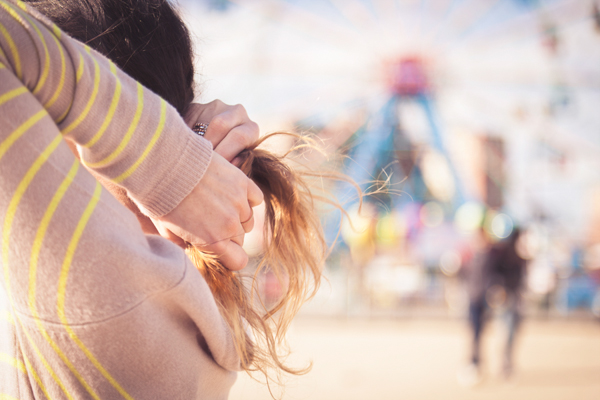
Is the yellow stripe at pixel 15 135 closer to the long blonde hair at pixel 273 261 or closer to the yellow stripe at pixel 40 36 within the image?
the yellow stripe at pixel 40 36

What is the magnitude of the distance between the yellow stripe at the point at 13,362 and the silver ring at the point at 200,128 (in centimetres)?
44

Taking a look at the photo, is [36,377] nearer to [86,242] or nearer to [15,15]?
[86,242]

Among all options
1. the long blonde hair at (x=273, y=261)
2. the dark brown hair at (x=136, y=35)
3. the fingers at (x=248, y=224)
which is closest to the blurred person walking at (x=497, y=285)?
the long blonde hair at (x=273, y=261)

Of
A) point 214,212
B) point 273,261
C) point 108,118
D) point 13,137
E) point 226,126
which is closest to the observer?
point 13,137

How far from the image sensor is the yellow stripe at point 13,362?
63cm

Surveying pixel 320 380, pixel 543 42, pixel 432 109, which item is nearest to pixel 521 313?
pixel 320 380

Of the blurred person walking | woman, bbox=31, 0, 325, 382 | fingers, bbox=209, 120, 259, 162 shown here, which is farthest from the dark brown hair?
the blurred person walking

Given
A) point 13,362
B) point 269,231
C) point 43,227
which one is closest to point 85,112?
point 43,227

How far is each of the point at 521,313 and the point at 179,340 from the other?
181 inches

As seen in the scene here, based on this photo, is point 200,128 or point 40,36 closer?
point 40,36

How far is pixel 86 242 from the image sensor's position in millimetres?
517

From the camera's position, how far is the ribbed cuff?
68 cm

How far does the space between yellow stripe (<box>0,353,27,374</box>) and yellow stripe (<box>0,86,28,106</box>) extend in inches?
14.0

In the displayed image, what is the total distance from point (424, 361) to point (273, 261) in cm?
416
